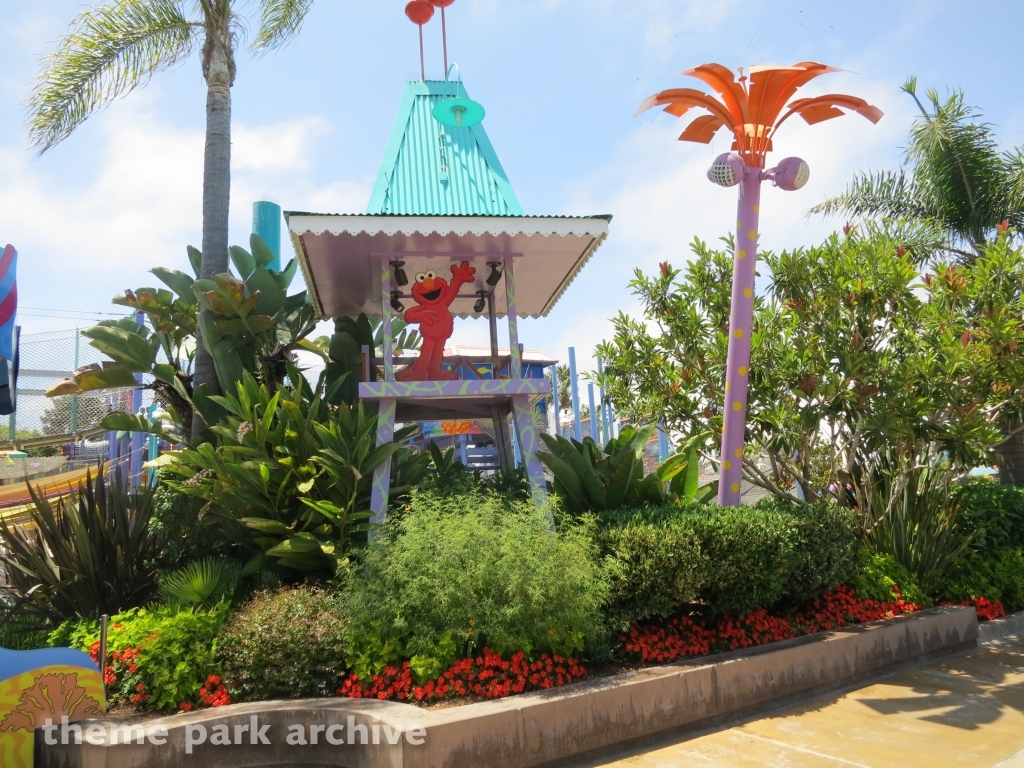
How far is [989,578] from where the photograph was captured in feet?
25.5

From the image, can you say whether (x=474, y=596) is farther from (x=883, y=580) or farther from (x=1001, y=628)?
(x=1001, y=628)

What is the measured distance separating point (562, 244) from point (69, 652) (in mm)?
5202

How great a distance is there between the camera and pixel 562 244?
721 cm

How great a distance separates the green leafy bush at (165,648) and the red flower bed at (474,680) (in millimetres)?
1013

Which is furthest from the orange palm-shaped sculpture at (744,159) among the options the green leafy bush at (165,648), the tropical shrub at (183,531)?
the tropical shrub at (183,531)

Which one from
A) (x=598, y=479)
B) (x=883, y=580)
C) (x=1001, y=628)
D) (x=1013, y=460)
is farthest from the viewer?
(x=1013, y=460)

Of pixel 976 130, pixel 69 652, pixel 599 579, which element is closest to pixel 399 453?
pixel 599 579

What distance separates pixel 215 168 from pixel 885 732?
867cm

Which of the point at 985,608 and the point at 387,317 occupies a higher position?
the point at 387,317

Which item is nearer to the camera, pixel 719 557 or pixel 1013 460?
pixel 719 557

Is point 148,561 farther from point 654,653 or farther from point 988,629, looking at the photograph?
point 988,629

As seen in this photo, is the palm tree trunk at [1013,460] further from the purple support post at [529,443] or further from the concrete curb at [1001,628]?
the purple support post at [529,443]

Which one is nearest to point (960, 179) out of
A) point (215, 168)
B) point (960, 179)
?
point (960, 179)

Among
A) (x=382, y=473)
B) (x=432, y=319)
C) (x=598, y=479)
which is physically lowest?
(x=598, y=479)
